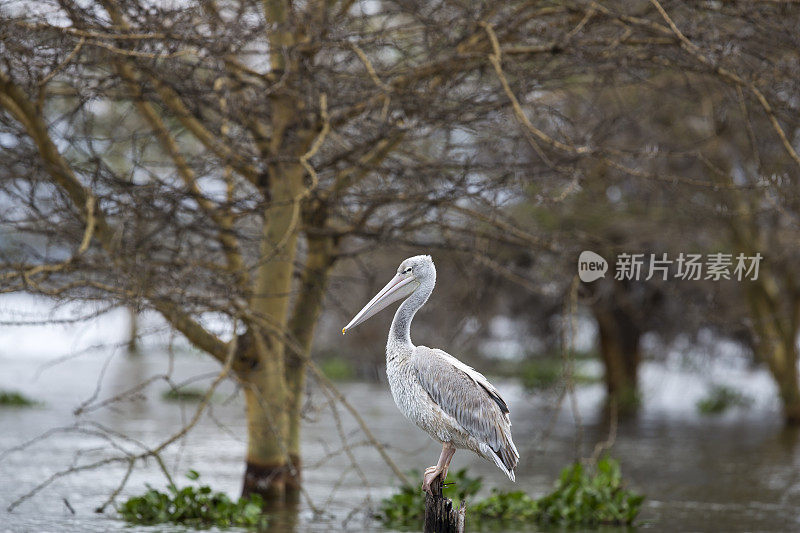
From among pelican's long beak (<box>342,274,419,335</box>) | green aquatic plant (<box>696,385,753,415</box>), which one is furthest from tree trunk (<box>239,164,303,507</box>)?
green aquatic plant (<box>696,385,753,415</box>)

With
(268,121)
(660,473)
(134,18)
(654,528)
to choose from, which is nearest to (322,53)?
(268,121)

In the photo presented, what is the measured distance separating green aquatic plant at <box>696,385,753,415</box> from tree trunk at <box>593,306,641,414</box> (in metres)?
2.58

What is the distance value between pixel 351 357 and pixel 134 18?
22.5m

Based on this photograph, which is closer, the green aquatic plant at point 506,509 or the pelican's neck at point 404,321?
the pelican's neck at point 404,321

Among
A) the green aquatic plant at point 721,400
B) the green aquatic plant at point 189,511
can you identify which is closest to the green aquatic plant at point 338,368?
the green aquatic plant at point 721,400

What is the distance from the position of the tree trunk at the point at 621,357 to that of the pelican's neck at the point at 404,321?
703 inches

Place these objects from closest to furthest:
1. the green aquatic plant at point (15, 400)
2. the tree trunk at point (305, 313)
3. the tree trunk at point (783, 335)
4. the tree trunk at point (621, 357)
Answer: the tree trunk at point (305, 313) → the tree trunk at point (783, 335) → the green aquatic plant at point (15, 400) → the tree trunk at point (621, 357)

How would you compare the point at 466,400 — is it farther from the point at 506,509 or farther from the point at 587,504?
the point at 587,504

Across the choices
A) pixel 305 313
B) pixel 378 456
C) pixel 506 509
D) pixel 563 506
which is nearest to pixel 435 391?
pixel 506 509

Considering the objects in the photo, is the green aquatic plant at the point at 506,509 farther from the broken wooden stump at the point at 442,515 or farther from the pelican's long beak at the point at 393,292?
the pelican's long beak at the point at 393,292

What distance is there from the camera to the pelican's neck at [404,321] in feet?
20.0

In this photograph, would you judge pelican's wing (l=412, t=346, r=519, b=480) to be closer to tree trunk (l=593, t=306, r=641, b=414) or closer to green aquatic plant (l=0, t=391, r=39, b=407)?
green aquatic plant (l=0, t=391, r=39, b=407)

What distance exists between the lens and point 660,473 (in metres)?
15.3

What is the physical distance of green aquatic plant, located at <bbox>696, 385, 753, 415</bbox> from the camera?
26016 mm
